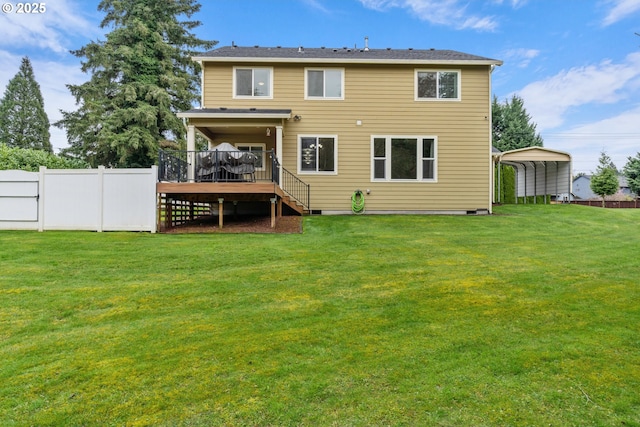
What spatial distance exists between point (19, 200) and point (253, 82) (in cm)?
770

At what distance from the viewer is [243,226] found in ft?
32.7

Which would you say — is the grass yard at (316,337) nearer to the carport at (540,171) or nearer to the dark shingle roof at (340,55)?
the dark shingle roof at (340,55)

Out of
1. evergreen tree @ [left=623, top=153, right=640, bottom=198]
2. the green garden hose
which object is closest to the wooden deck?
the green garden hose

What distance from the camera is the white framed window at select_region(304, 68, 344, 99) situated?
13031 mm

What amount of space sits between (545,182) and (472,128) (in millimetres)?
7272

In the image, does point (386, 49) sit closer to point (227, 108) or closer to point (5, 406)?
point (227, 108)

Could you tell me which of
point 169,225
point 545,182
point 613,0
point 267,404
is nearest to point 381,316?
point 267,404

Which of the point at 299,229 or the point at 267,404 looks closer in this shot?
the point at 267,404

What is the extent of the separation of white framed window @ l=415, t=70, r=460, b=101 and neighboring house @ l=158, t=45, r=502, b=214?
0.12ft

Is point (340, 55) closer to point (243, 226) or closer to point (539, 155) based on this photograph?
point (243, 226)

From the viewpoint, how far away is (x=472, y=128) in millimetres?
13211

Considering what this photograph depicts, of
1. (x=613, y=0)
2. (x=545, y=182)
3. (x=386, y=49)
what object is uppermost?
(x=386, y=49)

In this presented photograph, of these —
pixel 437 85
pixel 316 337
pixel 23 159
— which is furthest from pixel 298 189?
pixel 23 159

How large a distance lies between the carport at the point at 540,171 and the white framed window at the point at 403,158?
4016 mm
